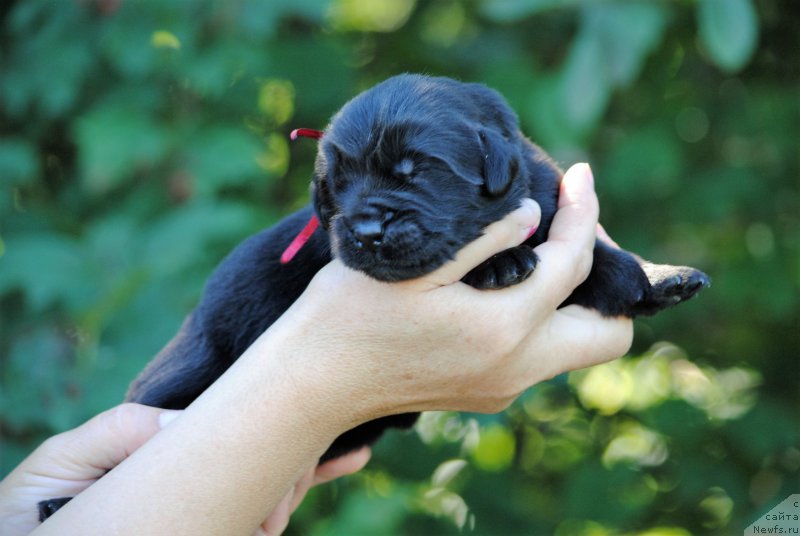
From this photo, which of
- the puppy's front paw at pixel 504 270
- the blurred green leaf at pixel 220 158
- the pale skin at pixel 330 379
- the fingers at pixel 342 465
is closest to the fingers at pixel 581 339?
the pale skin at pixel 330 379

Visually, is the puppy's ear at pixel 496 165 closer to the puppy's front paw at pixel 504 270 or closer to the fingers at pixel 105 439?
the puppy's front paw at pixel 504 270

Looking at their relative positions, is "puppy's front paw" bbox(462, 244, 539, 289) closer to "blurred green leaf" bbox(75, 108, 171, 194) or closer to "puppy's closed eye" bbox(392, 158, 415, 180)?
"puppy's closed eye" bbox(392, 158, 415, 180)

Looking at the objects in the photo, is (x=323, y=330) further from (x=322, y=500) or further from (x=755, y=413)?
(x=755, y=413)

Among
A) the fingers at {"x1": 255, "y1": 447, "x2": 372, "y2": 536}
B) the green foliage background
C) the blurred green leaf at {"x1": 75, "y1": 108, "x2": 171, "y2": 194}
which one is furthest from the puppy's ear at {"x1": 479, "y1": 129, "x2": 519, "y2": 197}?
the blurred green leaf at {"x1": 75, "y1": 108, "x2": 171, "y2": 194}

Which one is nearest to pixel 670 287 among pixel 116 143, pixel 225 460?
pixel 225 460

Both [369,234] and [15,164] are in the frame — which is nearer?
[369,234]

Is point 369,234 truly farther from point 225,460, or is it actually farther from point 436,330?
point 225,460
